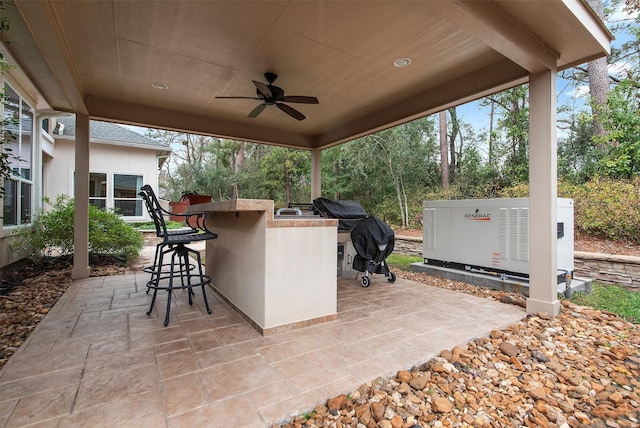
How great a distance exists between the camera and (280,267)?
8.11ft

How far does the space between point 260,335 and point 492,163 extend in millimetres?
9651

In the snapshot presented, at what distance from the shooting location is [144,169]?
977 centimetres

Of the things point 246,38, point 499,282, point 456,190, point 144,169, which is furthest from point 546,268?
point 144,169

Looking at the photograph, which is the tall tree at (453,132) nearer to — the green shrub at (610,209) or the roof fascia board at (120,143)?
the green shrub at (610,209)

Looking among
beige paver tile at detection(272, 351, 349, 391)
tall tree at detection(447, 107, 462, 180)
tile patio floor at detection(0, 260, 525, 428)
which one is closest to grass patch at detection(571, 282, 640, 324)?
tile patio floor at detection(0, 260, 525, 428)

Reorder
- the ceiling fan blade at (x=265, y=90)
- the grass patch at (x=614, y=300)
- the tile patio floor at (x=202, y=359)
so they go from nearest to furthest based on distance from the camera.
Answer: the tile patio floor at (x=202, y=359)
the grass patch at (x=614, y=300)
the ceiling fan blade at (x=265, y=90)

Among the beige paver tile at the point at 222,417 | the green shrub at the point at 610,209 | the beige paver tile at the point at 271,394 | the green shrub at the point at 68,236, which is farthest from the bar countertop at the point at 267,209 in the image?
the green shrub at the point at 610,209

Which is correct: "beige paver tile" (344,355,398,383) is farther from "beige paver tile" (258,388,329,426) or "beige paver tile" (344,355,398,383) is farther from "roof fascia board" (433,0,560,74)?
"roof fascia board" (433,0,560,74)

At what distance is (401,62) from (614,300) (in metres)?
3.77

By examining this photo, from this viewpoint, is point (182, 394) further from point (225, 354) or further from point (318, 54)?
point (318, 54)

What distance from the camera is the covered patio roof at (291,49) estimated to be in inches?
97.7

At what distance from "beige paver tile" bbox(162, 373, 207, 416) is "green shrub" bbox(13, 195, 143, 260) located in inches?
186

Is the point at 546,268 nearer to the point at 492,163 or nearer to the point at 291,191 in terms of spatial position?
the point at 492,163

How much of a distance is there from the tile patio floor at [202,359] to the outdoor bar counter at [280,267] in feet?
0.49
